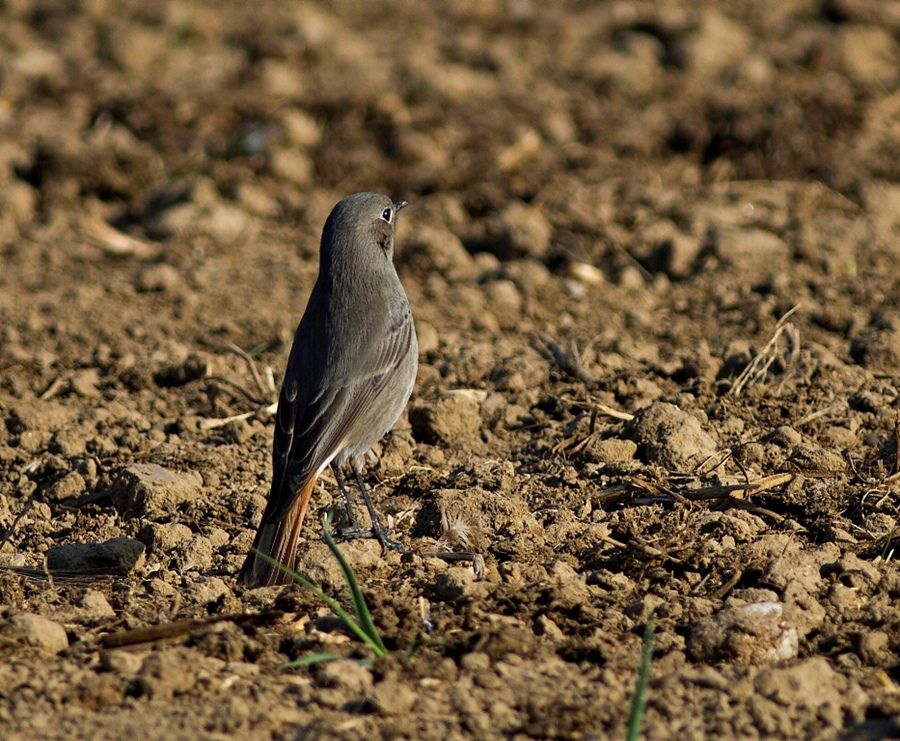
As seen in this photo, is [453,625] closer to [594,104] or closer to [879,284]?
[879,284]

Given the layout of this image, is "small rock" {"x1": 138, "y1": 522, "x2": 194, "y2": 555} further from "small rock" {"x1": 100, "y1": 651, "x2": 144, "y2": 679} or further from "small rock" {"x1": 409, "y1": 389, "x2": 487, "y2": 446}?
"small rock" {"x1": 409, "y1": 389, "x2": 487, "y2": 446}

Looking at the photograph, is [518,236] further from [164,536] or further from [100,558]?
[100,558]

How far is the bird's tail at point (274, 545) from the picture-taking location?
5414 mm

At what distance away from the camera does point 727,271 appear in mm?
8766

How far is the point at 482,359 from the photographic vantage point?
25.4ft

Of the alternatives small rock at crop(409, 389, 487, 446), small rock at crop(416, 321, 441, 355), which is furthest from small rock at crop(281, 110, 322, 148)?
small rock at crop(409, 389, 487, 446)

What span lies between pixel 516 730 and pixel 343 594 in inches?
49.3

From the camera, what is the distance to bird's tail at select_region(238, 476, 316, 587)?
17.8 ft

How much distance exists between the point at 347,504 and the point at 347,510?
0.19 feet

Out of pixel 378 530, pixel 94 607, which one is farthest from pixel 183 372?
pixel 94 607

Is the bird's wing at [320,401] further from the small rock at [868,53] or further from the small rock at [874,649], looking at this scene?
the small rock at [868,53]

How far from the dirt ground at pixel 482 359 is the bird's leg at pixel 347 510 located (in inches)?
6.9

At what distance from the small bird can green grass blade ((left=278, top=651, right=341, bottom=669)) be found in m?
0.71

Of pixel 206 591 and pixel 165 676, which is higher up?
pixel 165 676
